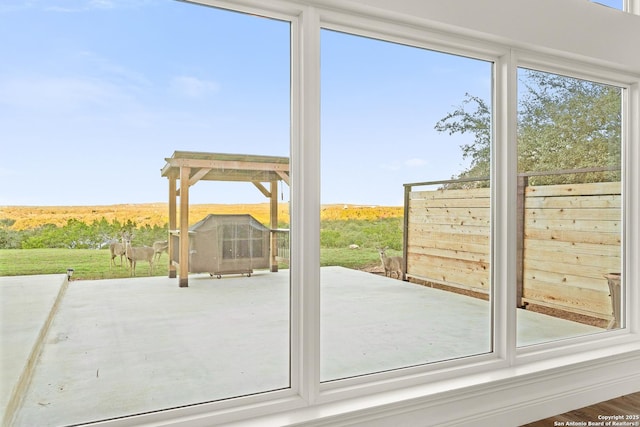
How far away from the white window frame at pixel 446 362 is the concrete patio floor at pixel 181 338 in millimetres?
70

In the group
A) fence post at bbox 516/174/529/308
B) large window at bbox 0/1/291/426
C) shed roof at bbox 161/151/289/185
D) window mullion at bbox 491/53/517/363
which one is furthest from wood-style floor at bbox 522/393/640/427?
shed roof at bbox 161/151/289/185

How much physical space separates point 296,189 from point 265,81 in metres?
0.50

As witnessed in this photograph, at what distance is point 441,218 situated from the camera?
254 cm

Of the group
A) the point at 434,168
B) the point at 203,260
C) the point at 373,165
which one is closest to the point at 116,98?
the point at 203,260

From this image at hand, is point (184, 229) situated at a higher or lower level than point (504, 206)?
lower

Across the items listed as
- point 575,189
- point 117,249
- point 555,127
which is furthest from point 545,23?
point 117,249

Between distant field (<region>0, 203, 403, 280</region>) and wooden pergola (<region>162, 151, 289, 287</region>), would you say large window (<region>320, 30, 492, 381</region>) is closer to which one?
distant field (<region>0, 203, 403, 280</region>)

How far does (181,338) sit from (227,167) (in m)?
0.74

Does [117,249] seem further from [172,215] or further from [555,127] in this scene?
[555,127]

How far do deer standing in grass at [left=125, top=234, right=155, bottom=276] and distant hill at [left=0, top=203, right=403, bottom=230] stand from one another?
90mm

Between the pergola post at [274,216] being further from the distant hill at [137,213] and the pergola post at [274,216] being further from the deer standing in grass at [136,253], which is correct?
the deer standing in grass at [136,253]

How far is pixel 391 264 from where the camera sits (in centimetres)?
237

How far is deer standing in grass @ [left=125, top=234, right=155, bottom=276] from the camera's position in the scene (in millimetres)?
1825

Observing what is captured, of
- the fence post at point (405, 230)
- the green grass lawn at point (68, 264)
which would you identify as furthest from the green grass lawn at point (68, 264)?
the fence post at point (405, 230)
